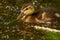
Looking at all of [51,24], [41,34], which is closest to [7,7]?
[51,24]

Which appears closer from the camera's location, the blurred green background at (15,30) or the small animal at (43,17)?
the blurred green background at (15,30)

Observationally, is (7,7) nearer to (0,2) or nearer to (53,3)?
(0,2)

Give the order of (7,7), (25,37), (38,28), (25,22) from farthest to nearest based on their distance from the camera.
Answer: (7,7)
(25,22)
(38,28)
(25,37)

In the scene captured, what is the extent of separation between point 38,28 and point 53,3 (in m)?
3.41

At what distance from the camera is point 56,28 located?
993 cm

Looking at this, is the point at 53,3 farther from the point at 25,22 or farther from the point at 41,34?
the point at 41,34

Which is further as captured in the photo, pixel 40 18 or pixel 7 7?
pixel 7 7

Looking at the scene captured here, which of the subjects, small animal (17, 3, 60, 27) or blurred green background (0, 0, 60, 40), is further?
small animal (17, 3, 60, 27)

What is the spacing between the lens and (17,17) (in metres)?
10.9

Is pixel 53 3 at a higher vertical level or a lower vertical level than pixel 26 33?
higher

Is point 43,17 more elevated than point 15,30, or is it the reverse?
point 43,17

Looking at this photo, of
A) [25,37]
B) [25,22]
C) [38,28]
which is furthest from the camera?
[25,22]

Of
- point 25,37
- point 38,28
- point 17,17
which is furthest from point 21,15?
point 25,37

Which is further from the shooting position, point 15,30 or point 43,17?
point 43,17
